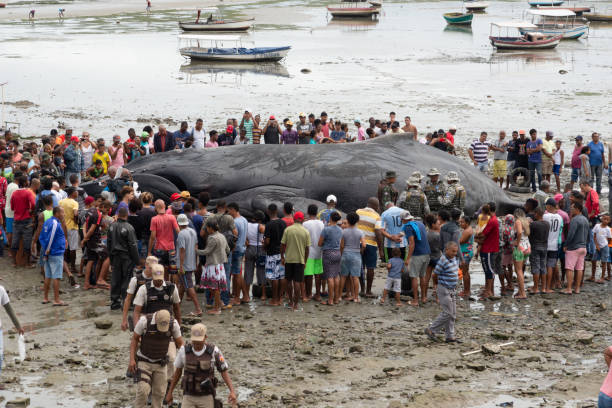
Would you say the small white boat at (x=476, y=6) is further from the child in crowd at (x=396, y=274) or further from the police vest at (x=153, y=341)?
the police vest at (x=153, y=341)

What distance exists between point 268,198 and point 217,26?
201 feet

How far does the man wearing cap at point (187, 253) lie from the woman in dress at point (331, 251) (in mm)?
2294

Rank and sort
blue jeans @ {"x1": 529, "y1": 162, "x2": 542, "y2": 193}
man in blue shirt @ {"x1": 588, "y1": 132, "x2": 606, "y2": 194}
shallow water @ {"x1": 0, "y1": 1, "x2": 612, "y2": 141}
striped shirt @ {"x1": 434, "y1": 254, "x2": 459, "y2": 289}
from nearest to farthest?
striped shirt @ {"x1": 434, "y1": 254, "x2": 459, "y2": 289}
man in blue shirt @ {"x1": 588, "y1": 132, "x2": 606, "y2": 194}
blue jeans @ {"x1": 529, "y1": 162, "x2": 542, "y2": 193}
shallow water @ {"x1": 0, "y1": 1, "x2": 612, "y2": 141}

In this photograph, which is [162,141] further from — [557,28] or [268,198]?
[557,28]

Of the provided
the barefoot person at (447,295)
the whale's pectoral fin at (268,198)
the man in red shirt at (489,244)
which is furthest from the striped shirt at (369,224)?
the whale's pectoral fin at (268,198)

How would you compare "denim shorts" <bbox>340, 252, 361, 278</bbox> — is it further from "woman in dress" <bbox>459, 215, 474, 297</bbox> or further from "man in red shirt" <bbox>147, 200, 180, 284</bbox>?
"man in red shirt" <bbox>147, 200, 180, 284</bbox>

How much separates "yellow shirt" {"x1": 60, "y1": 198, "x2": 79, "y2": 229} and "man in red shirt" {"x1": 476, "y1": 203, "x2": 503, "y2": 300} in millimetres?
7807

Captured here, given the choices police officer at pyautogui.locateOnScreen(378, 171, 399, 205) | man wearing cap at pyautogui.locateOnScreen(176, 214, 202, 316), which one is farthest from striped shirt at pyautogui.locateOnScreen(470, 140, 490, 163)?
man wearing cap at pyautogui.locateOnScreen(176, 214, 202, 316)

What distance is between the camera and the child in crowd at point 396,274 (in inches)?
570

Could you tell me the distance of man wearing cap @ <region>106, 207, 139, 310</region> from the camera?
13.7 m

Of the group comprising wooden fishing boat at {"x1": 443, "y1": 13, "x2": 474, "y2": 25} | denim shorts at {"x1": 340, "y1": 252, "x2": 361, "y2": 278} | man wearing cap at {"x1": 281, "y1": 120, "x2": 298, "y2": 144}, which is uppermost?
wooden fishing boat at {"x1": 443, "y1": 13, "x2": 474, "y2": 25}

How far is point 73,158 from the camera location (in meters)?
20.9

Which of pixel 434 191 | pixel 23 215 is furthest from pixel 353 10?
pixel 23 215

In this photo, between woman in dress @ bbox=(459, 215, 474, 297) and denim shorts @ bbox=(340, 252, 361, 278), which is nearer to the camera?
denim shorts @ bbox=(340, 252, 361, 278)
